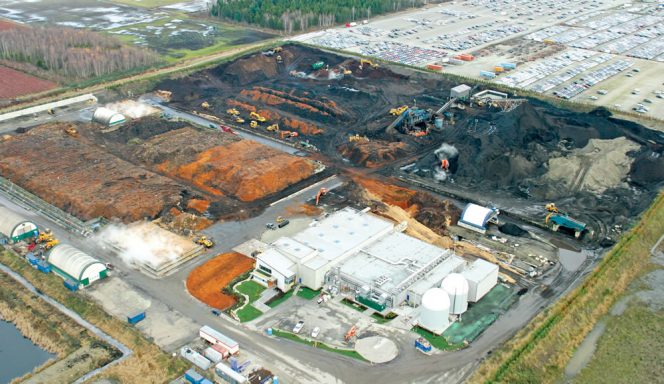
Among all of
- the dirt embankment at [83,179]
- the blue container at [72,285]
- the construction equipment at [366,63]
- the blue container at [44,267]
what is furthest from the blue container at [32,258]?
the construction equipment at [366,63]

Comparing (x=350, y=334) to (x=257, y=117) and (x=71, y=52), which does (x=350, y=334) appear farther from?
(x=71, y=52)

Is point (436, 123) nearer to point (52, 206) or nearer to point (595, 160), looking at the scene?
point (595, 160)

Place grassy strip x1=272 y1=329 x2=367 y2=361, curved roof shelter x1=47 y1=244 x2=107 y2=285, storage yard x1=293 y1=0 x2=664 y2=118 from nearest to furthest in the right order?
grassy strip x1=272 y1=329 x2=367 y2=361 → curved roof shelter x1=47 y1=244 x2=107 y2=285 → storage yard x1=293 y1=0 x2=664 y2=118

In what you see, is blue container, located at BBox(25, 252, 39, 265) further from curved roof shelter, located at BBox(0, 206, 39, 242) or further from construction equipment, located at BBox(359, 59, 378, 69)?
construction equipment, located at BBox(359, 59, 378, 69)

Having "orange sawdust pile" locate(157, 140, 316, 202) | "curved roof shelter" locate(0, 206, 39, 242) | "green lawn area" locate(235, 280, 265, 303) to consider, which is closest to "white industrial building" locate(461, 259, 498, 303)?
"green lawn area" locate(235, 280, 265, 303)

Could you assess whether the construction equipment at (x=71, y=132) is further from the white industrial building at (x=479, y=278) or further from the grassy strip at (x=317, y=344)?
the white industrial building at (x=479, y=278)
